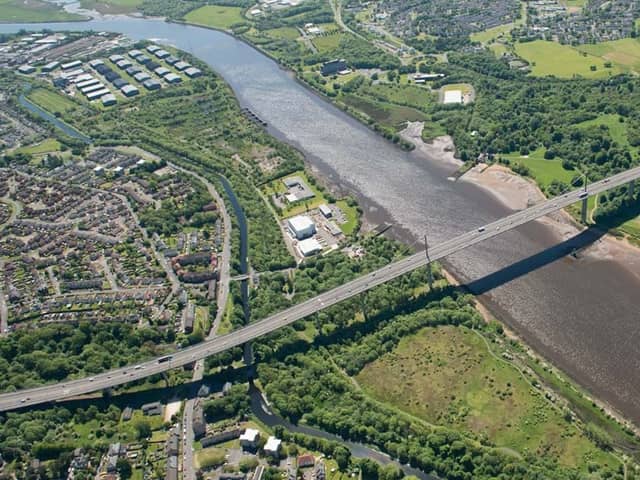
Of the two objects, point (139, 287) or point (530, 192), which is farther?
point (530, 192)

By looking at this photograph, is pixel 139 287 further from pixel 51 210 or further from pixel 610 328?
pixel 610 328

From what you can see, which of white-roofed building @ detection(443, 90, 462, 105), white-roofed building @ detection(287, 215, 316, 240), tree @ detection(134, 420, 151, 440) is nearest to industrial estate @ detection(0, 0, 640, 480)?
white-roofed building @ detection(287, 215, 316, 240)

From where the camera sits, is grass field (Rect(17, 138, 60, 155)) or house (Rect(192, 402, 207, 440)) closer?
house (Rect(192, 402, 207, 440))

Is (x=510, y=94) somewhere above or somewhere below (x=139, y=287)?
above

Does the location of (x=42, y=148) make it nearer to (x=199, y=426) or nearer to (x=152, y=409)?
(x=152, y=409)

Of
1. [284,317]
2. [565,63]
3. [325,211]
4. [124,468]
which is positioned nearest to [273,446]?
[124,468]

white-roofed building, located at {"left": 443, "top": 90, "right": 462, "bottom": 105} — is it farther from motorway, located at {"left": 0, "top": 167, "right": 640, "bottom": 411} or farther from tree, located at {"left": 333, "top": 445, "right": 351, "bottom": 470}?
tree, located at {"left": 333, "top": 445, "right": 351, "bottom": 470}

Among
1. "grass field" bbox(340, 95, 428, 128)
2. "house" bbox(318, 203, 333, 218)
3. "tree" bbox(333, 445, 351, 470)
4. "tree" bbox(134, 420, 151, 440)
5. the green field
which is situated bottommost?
"tree" bbox(134, 420, 151, 440)

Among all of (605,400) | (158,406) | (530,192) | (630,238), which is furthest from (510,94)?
(158,406)
